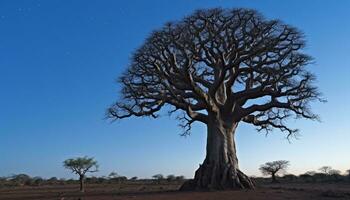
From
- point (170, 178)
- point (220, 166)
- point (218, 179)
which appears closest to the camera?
point (218, 179)

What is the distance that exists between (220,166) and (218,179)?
0.78m

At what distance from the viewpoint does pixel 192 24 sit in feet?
88.4

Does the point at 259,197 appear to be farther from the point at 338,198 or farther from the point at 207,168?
the point at 207,168

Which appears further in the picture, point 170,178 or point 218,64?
point 170,178

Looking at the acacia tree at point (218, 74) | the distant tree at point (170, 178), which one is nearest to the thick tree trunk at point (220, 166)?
the acacia tree at point (218, 74)

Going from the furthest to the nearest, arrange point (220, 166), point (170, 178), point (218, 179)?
1. point (170, 178)
2. point (220, 166)
3. point (218, 179)

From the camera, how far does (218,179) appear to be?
26.7m

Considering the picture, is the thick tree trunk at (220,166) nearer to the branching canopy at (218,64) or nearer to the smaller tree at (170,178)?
the branching canopy at (218,64)

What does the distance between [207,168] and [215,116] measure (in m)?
3.17

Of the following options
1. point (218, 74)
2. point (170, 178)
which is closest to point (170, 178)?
point (170, 178)

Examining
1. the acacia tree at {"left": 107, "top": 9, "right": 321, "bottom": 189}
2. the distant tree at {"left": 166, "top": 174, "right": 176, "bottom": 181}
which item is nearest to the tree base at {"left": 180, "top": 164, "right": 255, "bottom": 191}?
the acacia tree at {"left": 107, "top": 9, "right": 321, "bottom": 189}

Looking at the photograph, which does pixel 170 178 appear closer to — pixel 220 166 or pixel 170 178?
pixel 170 178

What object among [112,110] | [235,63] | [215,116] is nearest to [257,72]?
[235,63]

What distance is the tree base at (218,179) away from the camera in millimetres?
26125
